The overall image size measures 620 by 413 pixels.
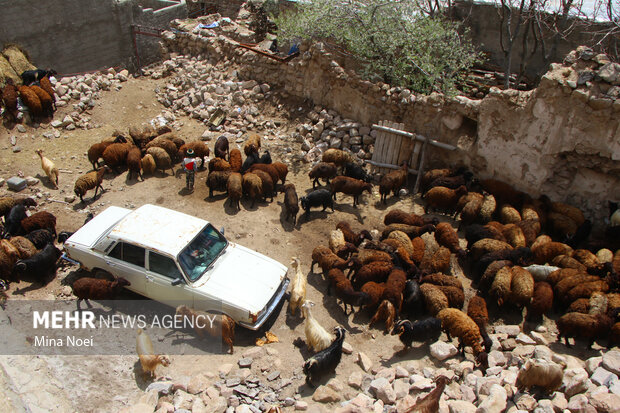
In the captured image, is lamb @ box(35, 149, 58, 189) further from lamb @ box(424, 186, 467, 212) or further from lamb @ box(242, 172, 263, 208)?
lamb @ box(424, 186, 467, 212)

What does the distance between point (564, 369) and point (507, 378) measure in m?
0.96

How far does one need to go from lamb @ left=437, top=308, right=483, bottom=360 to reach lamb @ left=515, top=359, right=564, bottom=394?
0.97 meters

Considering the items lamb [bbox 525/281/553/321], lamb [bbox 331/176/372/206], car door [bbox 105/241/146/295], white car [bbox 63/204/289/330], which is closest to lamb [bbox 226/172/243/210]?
lamb [bbox 331/176/372/206]

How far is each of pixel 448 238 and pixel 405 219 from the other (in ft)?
3.93

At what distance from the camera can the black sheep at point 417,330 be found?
7613mm

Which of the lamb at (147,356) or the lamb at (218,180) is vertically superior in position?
the lamb at (218,180)

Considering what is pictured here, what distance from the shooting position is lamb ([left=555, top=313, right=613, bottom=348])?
7629 millimetres

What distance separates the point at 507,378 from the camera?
22.1 feet

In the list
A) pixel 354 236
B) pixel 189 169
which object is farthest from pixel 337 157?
pixel 189 169

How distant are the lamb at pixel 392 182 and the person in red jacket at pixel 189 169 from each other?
17.2 feet

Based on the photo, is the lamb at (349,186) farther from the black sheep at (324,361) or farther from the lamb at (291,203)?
the black sheep at (324,361)

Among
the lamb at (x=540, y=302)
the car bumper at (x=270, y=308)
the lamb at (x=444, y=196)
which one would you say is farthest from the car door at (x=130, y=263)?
the lamb at (x=540, y=302)

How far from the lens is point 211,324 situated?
7.55 metres

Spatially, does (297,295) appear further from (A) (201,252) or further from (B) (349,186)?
(B) (349,186)
